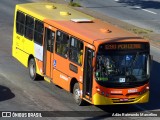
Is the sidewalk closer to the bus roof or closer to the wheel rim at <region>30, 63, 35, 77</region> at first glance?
the bus roof

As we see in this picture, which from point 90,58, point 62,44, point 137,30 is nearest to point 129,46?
point 90,58

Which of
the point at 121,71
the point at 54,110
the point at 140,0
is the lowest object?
the point at 140,0

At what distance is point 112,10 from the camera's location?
44406 mm

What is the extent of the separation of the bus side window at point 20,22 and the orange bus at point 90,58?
1.39 m

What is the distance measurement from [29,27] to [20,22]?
1130 mm

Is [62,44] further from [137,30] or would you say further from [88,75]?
[137,30]

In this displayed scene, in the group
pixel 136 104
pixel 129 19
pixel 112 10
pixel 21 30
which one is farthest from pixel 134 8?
pixel 136 104

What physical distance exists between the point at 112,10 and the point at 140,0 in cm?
644

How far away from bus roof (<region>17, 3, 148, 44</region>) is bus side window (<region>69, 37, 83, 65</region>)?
0.85 ft

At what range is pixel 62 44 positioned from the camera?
75.7 feet

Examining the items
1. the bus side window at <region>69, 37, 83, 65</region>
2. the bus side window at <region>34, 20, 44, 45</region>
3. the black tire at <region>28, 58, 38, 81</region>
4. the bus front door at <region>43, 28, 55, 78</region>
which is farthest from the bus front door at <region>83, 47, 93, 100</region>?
the black tire at <region>28, 58, 38, 81</region>

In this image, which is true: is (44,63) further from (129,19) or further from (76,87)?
(129,19)

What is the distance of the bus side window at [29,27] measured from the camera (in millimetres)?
25656

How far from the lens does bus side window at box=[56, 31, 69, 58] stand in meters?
22.8
